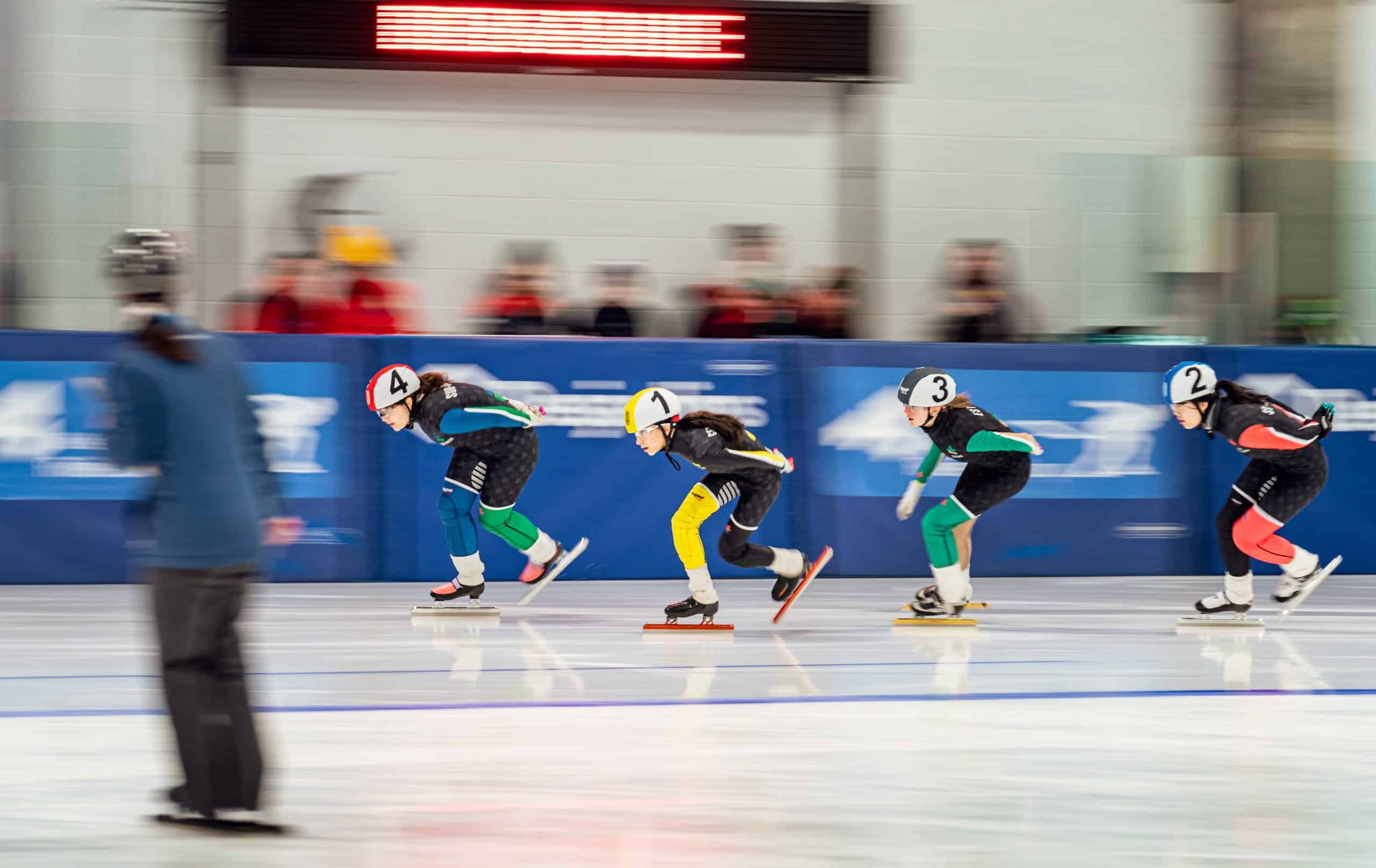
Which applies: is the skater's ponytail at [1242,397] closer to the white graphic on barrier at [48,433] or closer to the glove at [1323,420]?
the glove at [1323,420]

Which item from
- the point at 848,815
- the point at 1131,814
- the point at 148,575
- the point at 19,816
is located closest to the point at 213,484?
A: the point at 148,575

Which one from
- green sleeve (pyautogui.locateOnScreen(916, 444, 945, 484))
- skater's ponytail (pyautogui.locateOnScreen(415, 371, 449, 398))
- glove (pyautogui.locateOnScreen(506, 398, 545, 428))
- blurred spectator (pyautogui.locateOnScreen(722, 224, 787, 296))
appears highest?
blurred spectator (pyautogui.locateOnScreen(722, 224, 787, 296))

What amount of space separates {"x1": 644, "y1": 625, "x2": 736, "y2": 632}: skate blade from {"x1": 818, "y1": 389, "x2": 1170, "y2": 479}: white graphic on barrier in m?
2.76

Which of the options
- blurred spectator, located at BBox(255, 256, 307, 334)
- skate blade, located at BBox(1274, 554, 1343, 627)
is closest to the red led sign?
blurred spectator, located at BBox(255, 256, 307, 334)

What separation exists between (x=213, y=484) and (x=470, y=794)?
1.18m

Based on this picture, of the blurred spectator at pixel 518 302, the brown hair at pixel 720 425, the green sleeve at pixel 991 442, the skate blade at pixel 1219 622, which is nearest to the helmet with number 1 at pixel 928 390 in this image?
the green sleeve at pixel 991 442

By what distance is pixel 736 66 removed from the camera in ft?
37.7

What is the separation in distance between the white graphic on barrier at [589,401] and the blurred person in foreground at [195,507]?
6359mm

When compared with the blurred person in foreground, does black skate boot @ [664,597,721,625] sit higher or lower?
lower

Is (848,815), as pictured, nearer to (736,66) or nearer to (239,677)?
(239,677)

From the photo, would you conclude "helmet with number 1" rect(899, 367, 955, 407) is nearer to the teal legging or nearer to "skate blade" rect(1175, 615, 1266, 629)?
the teal legging

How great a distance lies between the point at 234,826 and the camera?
361 centimetres

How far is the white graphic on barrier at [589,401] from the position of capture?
997 centimetres

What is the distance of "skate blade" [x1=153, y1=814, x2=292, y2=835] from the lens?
11.8 ft
